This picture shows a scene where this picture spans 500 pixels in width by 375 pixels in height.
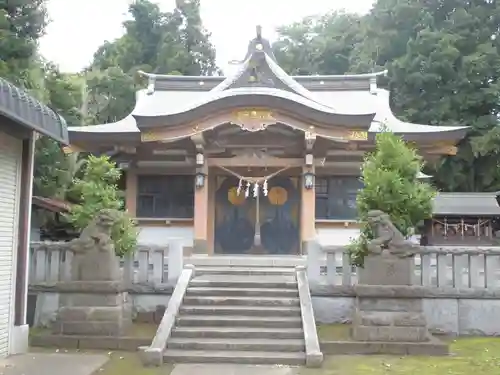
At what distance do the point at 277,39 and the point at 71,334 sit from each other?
4515 centimetres

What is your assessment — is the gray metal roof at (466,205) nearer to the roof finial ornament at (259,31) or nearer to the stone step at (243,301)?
the roof finial ornament at (259,31)

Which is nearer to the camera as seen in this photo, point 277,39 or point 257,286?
point 257,286

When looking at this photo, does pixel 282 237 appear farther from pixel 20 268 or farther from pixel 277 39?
pixel 277 39

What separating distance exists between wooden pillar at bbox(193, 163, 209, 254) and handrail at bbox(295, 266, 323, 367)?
3932 mm

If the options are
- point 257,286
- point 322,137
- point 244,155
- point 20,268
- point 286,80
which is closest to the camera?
point 20,268

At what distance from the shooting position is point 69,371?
763cm

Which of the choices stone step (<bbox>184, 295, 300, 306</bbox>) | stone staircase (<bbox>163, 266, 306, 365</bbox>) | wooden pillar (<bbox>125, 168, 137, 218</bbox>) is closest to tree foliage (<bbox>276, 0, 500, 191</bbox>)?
wooden pillar (<bbox>125, 168, 137, 218</bbox>)

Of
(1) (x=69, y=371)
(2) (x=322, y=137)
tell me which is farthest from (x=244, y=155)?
(1) (x=69, y=371)

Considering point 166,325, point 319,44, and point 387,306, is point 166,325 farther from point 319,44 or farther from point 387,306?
point 319,44

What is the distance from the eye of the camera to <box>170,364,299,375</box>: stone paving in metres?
7.76

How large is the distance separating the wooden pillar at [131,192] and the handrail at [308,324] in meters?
6.47

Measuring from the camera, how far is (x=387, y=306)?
938 centimetres

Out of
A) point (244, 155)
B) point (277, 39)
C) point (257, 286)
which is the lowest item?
point (257, 286)

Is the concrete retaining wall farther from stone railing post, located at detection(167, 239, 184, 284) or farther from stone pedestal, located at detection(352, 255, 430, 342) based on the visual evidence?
stone pedestal, located at detection(352, 255, 430, 342)
